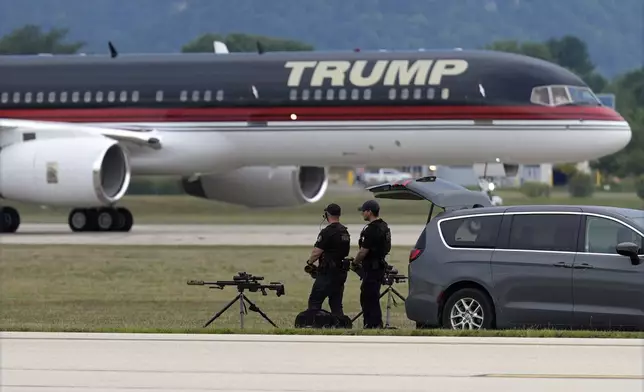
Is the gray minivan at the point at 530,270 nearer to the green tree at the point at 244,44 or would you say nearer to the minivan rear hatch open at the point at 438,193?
the minivan rear hatch open at the point at 438,193

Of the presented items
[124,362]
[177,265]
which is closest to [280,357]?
[124,362]

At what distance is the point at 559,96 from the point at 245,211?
15.3 metres

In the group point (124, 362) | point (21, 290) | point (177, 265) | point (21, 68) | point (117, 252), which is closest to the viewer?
point (124, 362)

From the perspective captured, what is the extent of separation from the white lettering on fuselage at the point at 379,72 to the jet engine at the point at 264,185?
2.88m

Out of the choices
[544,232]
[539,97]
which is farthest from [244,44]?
[544,232]

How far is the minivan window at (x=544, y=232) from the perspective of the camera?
56.4 feet

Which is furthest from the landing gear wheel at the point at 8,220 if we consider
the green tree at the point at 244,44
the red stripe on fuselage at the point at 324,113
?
the green tree at the point at 244,44

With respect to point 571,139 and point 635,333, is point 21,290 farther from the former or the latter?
point 571,139

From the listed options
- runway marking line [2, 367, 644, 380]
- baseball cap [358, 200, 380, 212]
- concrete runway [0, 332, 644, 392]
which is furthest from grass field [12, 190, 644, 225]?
runway marking line [2, 367, 644, 380]

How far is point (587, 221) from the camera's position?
17219 millimetres

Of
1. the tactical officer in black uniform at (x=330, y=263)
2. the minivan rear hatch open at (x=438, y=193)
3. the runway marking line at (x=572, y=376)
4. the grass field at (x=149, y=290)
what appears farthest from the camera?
the grass field at (x=149, y=290)

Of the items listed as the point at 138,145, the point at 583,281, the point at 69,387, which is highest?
the point at 138,145

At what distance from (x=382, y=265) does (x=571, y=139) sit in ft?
72.0

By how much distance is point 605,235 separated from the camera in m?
17.1
